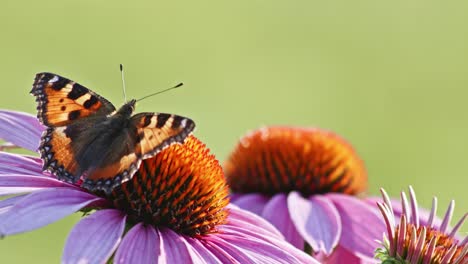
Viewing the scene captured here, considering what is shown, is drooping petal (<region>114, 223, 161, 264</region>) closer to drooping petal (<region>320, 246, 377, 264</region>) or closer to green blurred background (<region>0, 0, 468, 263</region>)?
drooping petal (<region>320, 246, 377, 264</region>)

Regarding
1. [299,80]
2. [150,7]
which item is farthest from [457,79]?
[150,7]

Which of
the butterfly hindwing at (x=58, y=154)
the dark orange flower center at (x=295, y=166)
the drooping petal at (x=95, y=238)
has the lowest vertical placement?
the dark orange flower center at (x=295, y=166)

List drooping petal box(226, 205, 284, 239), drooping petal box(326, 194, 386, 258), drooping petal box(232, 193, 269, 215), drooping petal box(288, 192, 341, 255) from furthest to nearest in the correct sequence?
drooping petal box(232, 193, 269, 215) → drooping petal box(326, 194, 386, 258) → drooping petal box(288, 192, 341, 255) → drooping petal box(226, 205, 284, 239)

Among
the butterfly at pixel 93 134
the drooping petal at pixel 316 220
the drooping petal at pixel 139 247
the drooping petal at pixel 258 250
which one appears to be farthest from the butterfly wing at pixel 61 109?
the drooping petal at pixel 316 220

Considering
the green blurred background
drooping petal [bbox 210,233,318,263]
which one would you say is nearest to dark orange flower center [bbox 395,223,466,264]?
drooping petal [bbox 210,233,318,263]

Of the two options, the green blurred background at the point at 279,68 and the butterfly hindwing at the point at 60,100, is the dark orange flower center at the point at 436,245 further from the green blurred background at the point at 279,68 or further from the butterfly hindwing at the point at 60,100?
the green blurred background at the point at 279,68

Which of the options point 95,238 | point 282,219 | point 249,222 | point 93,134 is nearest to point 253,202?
point 282,219

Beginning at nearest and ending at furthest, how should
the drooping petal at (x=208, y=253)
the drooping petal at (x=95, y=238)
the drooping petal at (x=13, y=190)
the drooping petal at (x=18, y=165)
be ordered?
the drooping petal at (x=95, y=238) < the drooping petal at (x=13, y=190) < the drooping petal at (x=208, y=253) < the drooping petal at (x=18, y=165)
